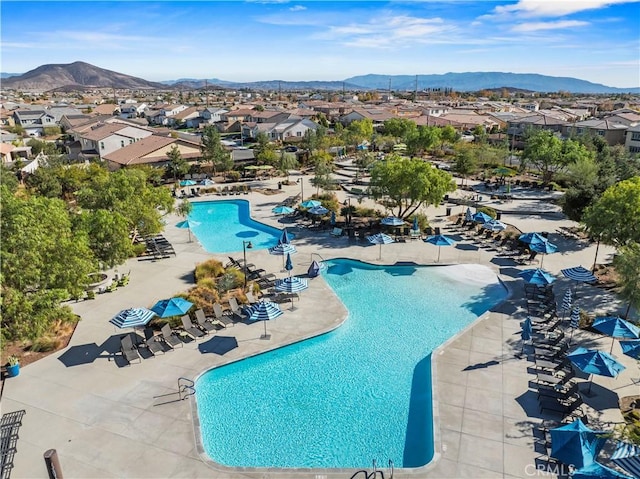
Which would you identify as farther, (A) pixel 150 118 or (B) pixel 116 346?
(A) pixel 150 118

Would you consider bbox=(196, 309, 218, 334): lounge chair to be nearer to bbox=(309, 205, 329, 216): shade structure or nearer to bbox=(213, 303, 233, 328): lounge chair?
bbox=(213, 303, 233, 328): lounge chair

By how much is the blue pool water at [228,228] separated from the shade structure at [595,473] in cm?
2290

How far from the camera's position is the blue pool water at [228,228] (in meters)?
31.5

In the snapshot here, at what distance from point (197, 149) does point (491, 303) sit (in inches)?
1833

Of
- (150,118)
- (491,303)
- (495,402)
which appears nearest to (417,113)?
(150,118)

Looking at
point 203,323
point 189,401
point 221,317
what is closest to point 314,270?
point 221,317

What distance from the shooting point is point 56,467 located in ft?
37.6

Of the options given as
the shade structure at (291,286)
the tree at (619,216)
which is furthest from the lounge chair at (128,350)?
the tree at (619,216)

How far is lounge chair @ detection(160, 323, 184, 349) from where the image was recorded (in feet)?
60.6

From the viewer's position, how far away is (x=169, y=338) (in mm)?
18609

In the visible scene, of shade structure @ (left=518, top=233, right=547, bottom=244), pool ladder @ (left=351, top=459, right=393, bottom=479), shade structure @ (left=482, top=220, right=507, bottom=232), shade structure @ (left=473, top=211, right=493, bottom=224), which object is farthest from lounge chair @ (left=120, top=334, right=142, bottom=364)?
shade structure @ (left=473, top=211, right=493, bottom=224)

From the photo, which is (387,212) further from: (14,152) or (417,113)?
(417,113)

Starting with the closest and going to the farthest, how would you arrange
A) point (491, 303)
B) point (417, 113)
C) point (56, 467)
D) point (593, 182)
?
point (56, 467)
point (491, 303)
point (593, 182)
point (417, 113)

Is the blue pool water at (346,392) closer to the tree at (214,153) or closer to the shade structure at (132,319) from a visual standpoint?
the shade structure at (132,319)
